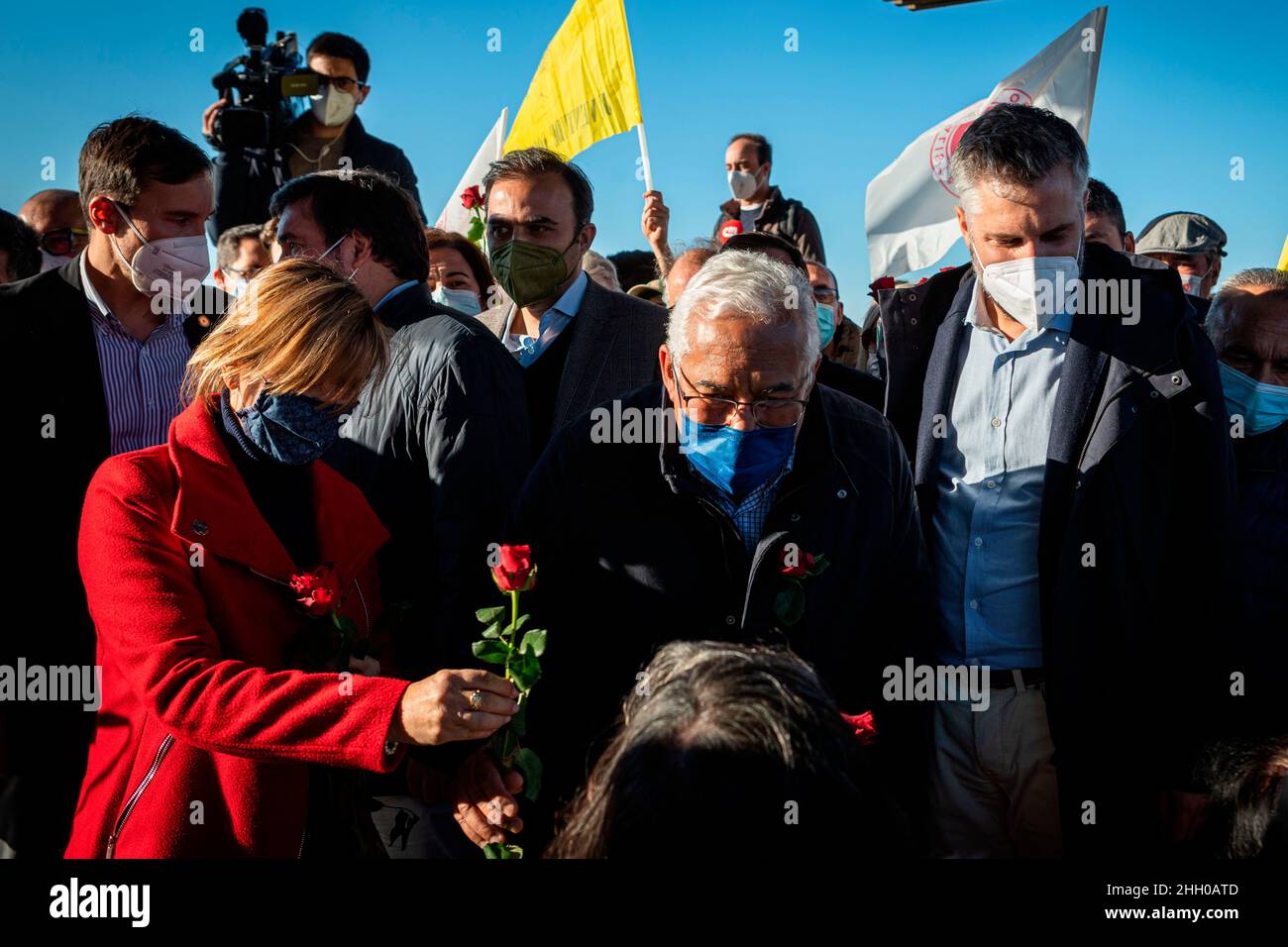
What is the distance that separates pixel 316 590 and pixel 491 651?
421 millimetres

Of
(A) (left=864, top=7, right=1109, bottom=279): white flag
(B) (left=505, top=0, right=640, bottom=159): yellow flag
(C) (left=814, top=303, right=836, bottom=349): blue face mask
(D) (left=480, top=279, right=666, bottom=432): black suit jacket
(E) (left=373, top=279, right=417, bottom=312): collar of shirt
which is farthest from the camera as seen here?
(B) (left=505, top=0, right=640, bottom=159): yellow flag

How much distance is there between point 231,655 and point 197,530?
27 cm

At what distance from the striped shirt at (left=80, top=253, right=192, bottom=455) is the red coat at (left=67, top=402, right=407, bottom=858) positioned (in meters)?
1.20

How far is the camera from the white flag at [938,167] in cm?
641

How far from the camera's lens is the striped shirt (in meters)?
3.66

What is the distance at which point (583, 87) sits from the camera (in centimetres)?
689

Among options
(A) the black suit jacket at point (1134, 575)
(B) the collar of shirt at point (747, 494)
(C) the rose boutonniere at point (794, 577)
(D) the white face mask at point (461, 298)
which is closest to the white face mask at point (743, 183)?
(D) the white face mask at point (461, 298)

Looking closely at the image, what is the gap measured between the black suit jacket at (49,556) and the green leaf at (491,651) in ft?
5.80

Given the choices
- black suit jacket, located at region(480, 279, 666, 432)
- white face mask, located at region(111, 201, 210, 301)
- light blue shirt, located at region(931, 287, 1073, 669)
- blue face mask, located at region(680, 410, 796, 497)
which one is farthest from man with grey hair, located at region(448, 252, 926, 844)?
white face mask, located at region(111, 201, 210, 301)

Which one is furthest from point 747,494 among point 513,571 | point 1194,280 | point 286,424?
point 1194,280

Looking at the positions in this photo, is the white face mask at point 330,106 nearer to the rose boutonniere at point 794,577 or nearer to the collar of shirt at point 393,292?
the collar of shirt at point 393,292

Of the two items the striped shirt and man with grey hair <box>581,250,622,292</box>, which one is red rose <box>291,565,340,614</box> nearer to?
the striped shirt
